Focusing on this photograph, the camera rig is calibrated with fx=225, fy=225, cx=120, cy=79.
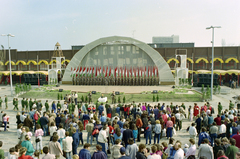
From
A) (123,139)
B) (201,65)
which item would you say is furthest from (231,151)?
(201,65)

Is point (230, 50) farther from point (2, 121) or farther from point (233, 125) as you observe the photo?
point (2, 121)

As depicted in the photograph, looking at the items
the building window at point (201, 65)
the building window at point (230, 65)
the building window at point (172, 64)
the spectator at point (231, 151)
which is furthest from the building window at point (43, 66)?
the spectator at point (231, 151)

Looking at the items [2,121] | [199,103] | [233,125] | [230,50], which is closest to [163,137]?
[233,125]

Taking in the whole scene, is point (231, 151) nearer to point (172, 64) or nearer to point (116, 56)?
point (116, 56)

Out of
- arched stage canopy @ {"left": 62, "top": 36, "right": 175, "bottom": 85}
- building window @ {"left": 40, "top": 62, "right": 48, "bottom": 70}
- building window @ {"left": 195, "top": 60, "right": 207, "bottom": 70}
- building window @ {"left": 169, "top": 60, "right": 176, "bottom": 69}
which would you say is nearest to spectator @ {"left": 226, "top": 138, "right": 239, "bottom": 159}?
arched stage canopy @ {"left": 62, "top": 36, "right": 175, "bottom": 85}

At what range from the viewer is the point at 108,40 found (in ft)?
133

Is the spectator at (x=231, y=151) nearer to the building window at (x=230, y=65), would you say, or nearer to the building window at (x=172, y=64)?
the building window at (x=172, y=64)

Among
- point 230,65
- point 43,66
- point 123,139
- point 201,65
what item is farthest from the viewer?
point 43,66

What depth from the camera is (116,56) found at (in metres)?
42.1

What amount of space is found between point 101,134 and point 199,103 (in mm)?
17543

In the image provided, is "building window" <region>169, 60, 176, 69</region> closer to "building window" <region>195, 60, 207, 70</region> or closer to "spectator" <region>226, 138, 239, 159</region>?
"building window" <region>195, 60, 207, 70</region>

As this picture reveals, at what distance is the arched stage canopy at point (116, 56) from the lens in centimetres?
3866

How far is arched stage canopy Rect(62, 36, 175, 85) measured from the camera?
38.7 metres

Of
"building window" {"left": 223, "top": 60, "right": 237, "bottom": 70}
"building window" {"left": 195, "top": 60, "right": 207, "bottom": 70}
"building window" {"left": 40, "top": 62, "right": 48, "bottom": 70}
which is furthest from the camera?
"building window" {"left": 40, "top": 62, "right": 48, "bottom": 70}
